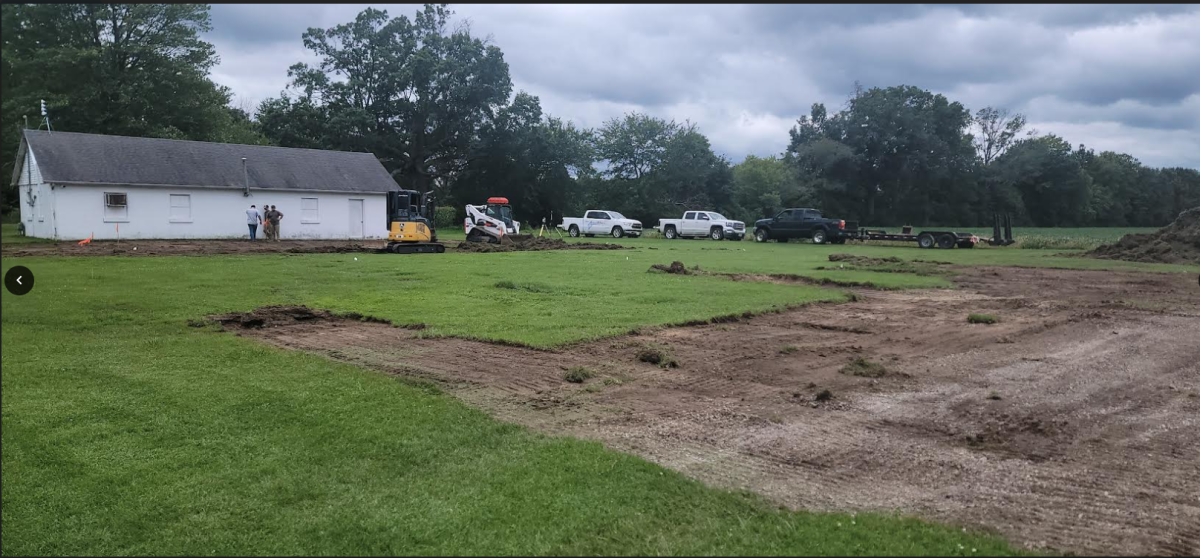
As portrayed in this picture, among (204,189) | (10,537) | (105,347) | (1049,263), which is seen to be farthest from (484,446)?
(204,189)

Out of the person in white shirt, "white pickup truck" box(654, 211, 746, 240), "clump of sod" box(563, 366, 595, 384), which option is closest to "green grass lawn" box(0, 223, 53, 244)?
"clump of sod" box(563, 366, 595, 384)

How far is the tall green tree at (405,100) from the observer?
35031 mm

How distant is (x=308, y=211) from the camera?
119ft

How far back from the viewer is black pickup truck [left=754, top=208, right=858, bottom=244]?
140 ft

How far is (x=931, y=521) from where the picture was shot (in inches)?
165

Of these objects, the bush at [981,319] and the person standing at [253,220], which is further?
the person standing at [253,220]

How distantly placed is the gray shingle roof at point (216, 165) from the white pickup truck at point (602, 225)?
43.5 ft

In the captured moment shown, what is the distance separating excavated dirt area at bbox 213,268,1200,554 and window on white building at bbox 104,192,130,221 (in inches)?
503

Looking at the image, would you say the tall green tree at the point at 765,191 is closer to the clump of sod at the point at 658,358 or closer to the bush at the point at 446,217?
the bush at the point at 446,217

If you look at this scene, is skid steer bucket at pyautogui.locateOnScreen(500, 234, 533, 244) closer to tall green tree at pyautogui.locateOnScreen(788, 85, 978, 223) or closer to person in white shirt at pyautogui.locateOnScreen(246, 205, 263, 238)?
person in white shirt at pyautogui.locateOnScreen(246, 205, 263, 238)

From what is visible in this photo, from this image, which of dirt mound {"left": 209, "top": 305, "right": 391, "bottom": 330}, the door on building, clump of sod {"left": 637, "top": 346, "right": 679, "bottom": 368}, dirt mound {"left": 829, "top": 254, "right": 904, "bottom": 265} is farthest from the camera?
the door on building

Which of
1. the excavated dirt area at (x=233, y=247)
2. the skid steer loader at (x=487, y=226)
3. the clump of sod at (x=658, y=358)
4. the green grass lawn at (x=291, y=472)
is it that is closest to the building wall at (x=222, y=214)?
the excavated dirt area at (x=233, y=247)

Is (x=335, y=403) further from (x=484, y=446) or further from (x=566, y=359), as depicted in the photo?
(x=566, y=359)

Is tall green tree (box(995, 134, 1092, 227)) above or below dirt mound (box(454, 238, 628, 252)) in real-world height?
above
